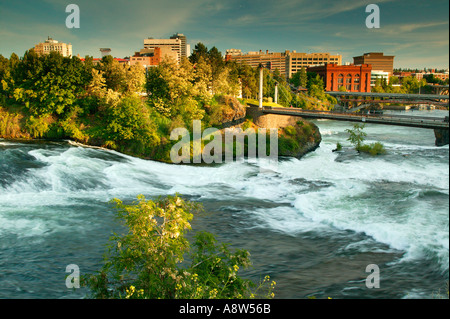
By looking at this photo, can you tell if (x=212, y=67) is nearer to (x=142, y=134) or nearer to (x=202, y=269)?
(x=142, y=134)

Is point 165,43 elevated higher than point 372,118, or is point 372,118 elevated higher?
point 165,43

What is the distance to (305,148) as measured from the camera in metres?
36.4

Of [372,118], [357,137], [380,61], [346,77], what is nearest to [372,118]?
[372,118]

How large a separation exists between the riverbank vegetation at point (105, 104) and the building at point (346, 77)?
63.0 m

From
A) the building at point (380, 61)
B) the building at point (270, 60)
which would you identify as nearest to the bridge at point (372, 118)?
the building at point (380, 61)

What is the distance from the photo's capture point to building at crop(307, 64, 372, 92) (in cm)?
9625

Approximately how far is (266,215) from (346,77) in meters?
87.3

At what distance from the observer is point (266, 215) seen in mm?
18516

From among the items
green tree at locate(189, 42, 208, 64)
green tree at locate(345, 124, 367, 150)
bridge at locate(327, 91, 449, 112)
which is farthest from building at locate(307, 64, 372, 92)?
green tree at locate(345, 124, 367, 150)

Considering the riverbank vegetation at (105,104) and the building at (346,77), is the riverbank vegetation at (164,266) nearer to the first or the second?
the riverbank vegetation at (105,104)

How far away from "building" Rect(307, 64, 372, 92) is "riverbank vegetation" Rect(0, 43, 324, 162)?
62988mm

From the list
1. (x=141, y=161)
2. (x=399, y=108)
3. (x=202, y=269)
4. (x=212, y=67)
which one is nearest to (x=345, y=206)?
(x=202, y=269)

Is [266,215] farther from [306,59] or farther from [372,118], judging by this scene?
[306,59]

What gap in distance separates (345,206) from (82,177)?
46.6ft
